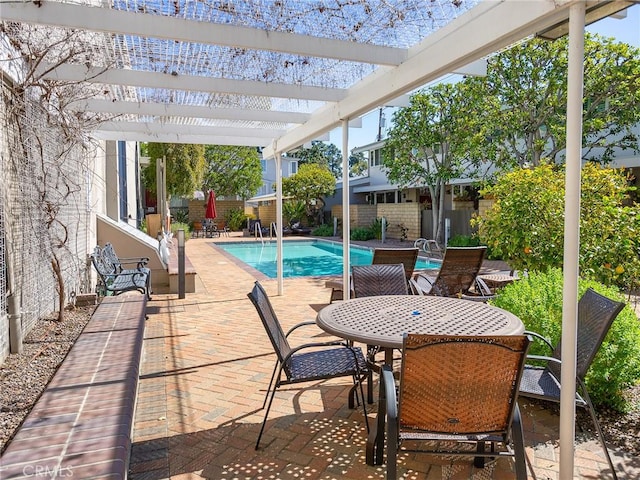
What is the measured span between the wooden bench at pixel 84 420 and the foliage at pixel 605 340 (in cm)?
295

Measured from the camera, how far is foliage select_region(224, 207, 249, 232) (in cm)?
2797

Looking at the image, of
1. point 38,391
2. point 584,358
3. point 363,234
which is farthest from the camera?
point 363,234

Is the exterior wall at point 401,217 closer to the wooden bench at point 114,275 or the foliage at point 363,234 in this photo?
the foliage at point 363,234

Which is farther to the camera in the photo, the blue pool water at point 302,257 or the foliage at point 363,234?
the foliage at point 363,234

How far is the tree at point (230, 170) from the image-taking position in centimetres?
2852

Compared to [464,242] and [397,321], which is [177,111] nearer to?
[397,321]

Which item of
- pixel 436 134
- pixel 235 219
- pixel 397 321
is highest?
A: pixel 436 134

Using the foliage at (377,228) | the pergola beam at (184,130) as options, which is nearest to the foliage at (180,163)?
the foliage at (377,228)

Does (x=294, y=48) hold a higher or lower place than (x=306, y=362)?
higher

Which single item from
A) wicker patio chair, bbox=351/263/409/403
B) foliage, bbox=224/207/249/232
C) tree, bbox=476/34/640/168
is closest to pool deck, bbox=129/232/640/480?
wicker patio chair, bbox=351/263/409/403

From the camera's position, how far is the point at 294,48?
377 cm

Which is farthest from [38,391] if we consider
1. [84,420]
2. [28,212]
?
[28,212]

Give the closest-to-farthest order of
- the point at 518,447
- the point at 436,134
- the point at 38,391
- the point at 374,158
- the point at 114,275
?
the point at 518,447 → the point at 38,391 → the point at 114,275 → the point at 436,134 → the point at 374,158

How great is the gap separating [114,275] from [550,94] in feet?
36.2
